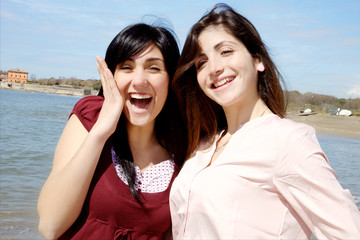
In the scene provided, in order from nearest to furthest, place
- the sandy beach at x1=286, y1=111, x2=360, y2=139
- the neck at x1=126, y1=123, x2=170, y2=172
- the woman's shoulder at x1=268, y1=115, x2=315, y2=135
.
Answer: the woman's shoulder at x1=268, y1=115, x2=315, y2=135 < the neck at x1=126, y1=123, x2=170, y2=172 < the sandy beach at x1=286, y1=111, x2=360, y2=139

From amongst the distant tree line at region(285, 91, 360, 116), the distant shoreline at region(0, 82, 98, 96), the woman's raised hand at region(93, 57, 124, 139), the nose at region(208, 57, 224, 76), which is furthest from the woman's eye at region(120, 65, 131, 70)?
the distant shoreline at region(0, 82, 98, 96)

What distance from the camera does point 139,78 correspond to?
2498 millimetres

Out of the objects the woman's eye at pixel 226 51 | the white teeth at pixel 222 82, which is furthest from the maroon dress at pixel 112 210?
the woman's eye at pixel 226 51

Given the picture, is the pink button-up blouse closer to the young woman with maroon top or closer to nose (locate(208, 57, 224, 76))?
the young woman with maroon top

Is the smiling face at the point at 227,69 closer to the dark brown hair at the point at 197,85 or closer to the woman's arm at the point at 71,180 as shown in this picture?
the dark brown hair at the point at 197,85

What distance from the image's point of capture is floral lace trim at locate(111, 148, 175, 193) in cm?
251

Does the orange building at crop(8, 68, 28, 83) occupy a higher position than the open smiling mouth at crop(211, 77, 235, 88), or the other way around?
the open smiling mouth at crop(211, 77, 235, 88)

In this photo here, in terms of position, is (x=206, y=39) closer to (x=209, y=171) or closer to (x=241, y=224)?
(x=209, y=171)

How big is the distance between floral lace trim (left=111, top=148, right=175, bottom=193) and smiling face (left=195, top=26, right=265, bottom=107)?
0.69 metres

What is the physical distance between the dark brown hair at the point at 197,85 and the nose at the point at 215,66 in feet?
0.66

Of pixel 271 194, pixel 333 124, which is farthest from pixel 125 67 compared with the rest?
pixel 333 124

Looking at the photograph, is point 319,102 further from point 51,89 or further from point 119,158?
point 51,89

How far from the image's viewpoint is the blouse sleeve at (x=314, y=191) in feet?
5.90

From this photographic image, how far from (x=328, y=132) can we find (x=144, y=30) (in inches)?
945
